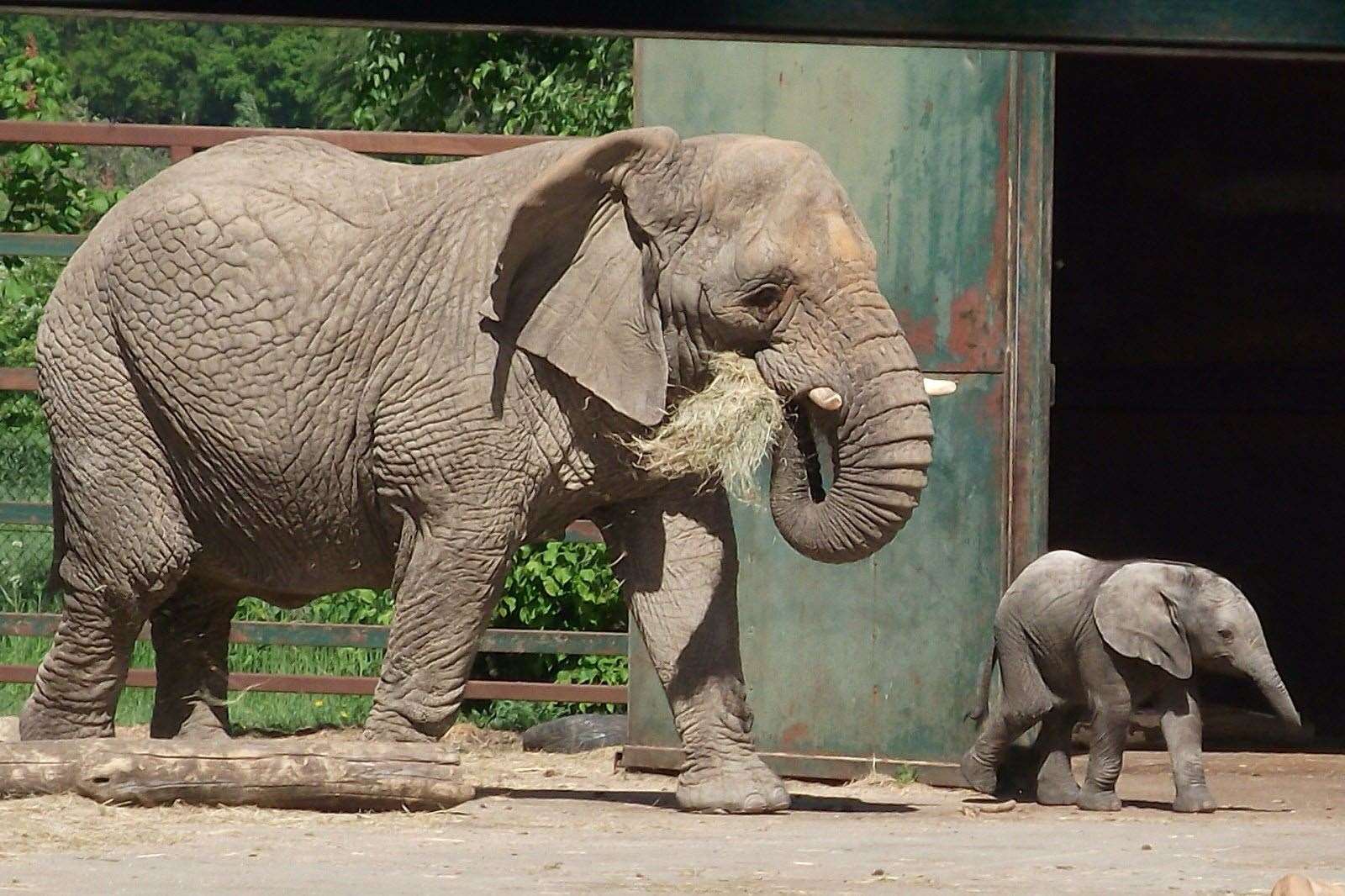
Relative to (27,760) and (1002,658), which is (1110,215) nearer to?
(1002,658)

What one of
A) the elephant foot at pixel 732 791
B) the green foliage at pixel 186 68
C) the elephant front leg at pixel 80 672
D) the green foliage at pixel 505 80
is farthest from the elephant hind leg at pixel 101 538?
the green foliage at pixel 186 68

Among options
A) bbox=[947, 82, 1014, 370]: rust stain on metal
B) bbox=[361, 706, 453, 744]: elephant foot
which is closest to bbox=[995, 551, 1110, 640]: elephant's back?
bbox=[947, 82, 1014, 370]: rust stain on metal

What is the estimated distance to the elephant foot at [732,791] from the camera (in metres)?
7.75

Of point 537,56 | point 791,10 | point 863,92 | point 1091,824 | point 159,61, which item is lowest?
point 1091,824

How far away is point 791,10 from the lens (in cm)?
212

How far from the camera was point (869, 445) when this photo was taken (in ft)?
23.4

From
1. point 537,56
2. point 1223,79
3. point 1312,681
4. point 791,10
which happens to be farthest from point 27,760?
point 1223,79

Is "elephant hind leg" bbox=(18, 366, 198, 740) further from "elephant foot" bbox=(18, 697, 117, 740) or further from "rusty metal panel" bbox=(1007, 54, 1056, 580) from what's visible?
"rusty metal panel" bbox=(1007, 54, 1056, 580)

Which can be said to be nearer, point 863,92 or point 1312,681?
point 863,92

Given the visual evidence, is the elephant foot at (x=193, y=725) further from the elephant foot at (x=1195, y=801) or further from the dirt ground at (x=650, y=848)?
the elephant foot at (x=1195, y=801)

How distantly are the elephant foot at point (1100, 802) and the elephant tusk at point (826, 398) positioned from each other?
2.11 metres

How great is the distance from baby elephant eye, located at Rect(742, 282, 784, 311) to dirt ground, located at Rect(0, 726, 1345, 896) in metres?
1.63

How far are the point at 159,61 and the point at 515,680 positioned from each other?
2526 centimetres

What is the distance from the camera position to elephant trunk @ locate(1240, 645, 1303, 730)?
8414 millimetres
